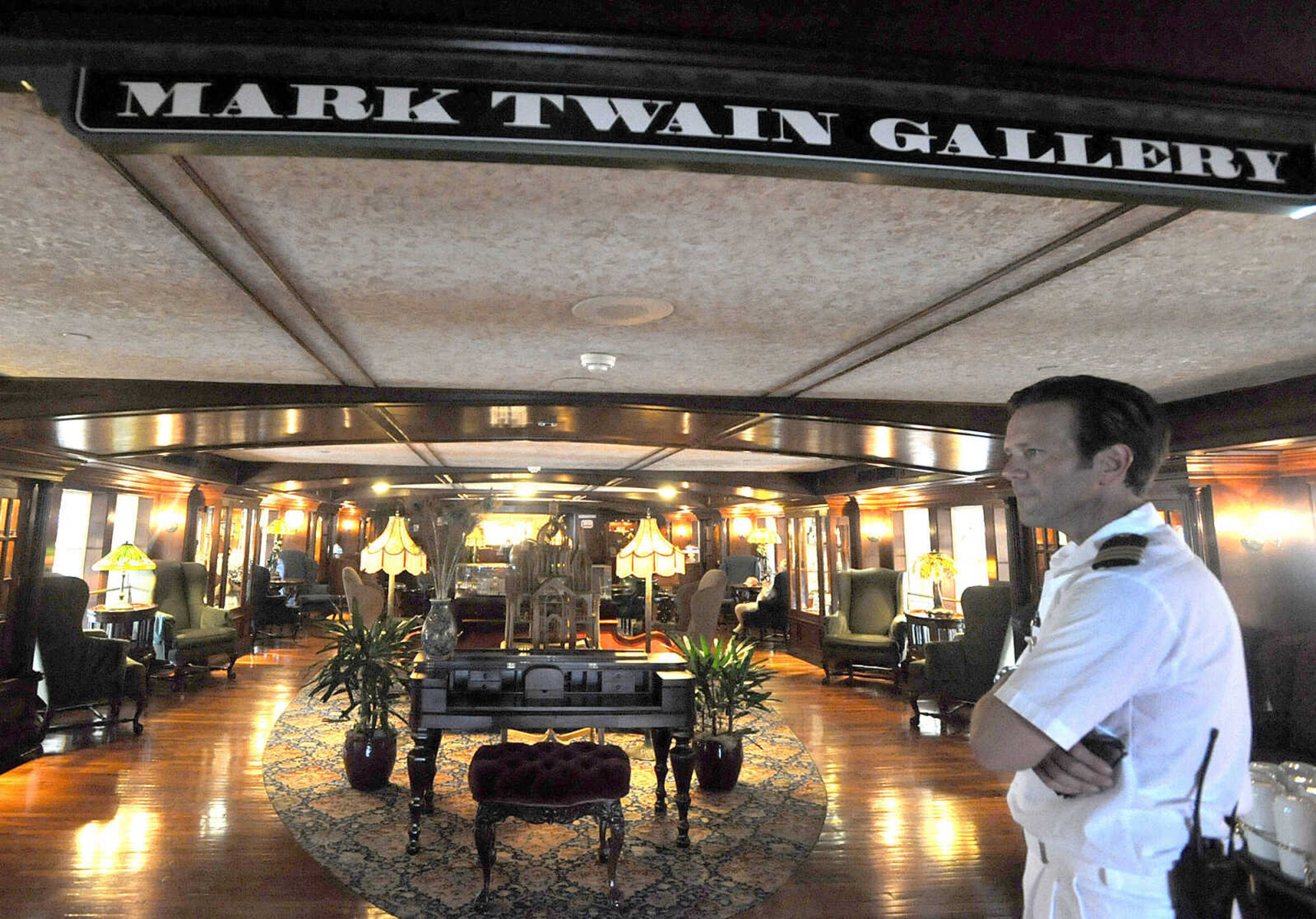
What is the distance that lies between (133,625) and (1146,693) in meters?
8.59

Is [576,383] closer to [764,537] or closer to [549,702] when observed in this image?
[549,702]

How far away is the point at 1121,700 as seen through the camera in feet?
3.07

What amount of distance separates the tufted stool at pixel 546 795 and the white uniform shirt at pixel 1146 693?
258 centimetres

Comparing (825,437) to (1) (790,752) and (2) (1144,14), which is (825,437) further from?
(2) (1144,14)

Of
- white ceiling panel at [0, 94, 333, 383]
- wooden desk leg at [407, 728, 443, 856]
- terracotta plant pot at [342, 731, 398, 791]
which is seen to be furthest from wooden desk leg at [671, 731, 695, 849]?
white ceiling panel at [0, 94, 333, 383]

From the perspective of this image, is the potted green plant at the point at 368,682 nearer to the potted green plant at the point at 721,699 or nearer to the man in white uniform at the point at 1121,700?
the potted green plant at the point at 721,699

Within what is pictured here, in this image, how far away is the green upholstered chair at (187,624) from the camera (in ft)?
23.2

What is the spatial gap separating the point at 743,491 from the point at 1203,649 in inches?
356

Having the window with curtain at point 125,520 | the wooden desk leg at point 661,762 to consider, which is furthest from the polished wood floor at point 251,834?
the window with curtain at point 125,520

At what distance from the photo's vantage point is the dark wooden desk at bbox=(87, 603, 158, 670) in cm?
630

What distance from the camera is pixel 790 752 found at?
555 cm

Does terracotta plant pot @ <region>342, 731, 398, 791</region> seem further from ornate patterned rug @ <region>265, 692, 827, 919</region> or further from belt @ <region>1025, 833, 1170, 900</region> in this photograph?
belt @ <region>1025, 833, 1170, 900</region>

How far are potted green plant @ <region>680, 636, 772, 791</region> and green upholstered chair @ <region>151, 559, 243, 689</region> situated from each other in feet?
18.3

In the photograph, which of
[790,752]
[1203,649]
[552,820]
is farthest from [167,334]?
[790,752]
